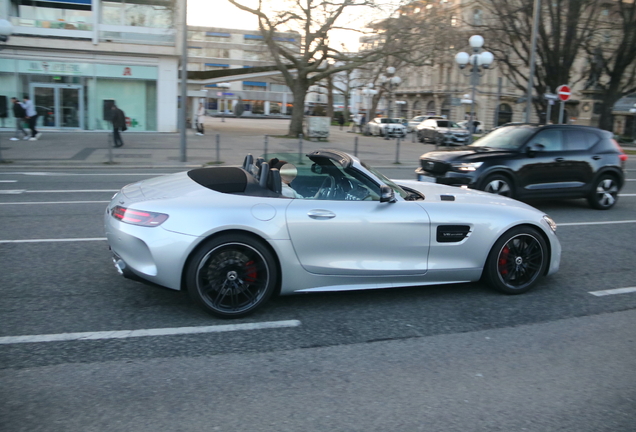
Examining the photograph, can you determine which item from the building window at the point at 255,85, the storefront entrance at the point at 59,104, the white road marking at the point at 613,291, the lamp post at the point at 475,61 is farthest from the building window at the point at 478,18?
the building window at the point at 255,85

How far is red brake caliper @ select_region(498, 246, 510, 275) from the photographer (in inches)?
210

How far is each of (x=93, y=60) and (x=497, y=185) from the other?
24.5m

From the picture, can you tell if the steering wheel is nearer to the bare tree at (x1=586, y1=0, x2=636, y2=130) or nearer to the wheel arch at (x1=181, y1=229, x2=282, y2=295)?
the wheel arch at (x1=181, y1=229, x2=282, y2=295)

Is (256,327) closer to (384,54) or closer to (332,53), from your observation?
(384,54)

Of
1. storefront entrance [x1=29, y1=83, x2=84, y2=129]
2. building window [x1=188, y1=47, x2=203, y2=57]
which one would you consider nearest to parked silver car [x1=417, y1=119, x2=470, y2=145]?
storefront entrance [x1=29, y1=83, x2=84, y2=129]

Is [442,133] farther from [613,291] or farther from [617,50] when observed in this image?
[613,291]

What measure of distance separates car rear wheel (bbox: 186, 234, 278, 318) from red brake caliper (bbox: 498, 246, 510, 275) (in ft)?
7.15

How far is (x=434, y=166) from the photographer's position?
406 inches

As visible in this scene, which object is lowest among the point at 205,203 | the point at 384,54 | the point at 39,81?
the point at 205,203

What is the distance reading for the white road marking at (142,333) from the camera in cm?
402

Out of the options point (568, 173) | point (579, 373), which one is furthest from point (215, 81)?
point (579, 373)

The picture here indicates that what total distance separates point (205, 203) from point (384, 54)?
973 inches

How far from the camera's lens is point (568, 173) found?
10250 mm

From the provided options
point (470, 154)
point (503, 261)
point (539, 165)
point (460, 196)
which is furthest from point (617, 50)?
point (503, 261)
